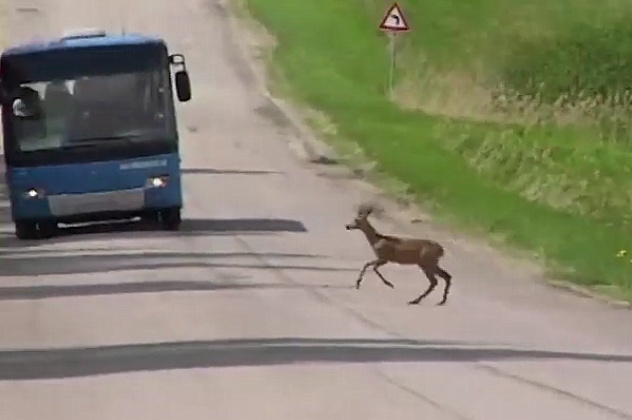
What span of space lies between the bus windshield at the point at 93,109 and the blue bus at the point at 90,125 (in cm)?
1

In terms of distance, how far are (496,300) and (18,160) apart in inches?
350

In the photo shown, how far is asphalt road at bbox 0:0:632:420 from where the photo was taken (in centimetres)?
1280

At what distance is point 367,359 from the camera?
14.7 metres

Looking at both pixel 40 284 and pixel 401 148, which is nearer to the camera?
pixel 40 284

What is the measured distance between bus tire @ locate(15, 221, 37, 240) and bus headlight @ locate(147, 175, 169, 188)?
1815 mm

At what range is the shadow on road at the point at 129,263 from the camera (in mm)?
22453

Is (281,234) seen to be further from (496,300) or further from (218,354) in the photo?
(218,354)

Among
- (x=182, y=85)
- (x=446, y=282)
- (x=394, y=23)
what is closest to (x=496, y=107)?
(x=394, y=23)

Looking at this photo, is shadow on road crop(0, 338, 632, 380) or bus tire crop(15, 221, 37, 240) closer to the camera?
shadow on road crop(0, 338, 632, 380)

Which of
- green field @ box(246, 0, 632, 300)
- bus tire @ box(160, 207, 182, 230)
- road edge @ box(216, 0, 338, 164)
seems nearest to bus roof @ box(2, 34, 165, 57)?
bus tire @ box(160, 207, 182, 230)

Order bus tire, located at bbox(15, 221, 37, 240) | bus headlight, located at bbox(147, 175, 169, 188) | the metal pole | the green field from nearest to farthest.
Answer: bus headlight, located at bbox(147, 175, 169, 188)
the green field
bus tire, located at bbox(15, 221, 37, 240)
the metal pole

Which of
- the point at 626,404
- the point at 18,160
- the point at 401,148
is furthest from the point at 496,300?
the point at 401,148

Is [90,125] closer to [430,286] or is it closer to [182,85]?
[182,85]

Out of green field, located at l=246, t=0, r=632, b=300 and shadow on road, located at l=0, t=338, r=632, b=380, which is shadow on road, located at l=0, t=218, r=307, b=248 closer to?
green field, located at l=246, t=0, r=632, b=300
